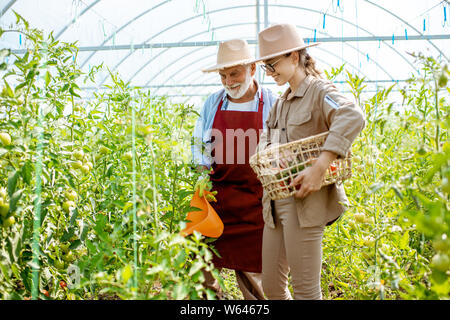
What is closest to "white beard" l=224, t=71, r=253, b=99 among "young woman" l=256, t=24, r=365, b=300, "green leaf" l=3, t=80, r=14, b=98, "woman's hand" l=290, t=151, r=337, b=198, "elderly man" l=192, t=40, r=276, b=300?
"elderly man" l=192, t=40, r=276, b=300

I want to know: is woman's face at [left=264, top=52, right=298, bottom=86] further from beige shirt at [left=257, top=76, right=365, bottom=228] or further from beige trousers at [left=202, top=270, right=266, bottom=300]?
beige trousers at [left=202, top=270, right=266, bottom=300]

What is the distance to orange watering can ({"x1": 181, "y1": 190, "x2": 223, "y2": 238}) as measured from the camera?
5.72 ft

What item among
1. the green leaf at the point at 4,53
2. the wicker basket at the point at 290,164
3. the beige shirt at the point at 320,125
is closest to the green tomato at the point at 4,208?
the green leaf at the point at 4,53

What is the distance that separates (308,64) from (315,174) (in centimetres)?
57

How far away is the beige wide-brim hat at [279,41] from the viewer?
161 centimetres

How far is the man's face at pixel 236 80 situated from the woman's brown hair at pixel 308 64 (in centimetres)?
51

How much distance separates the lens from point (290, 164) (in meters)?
1.50

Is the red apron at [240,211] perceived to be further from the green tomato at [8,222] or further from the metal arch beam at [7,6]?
the metal arch beam at [7,6]

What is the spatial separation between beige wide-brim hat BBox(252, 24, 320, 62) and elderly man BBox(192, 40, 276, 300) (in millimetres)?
399

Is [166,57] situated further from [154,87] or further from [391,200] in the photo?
[391,200]

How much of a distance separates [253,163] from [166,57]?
7976 mm

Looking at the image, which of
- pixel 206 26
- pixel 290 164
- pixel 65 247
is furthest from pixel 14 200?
pixel 206 26

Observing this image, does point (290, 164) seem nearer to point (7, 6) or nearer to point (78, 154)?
point (78, 154)
